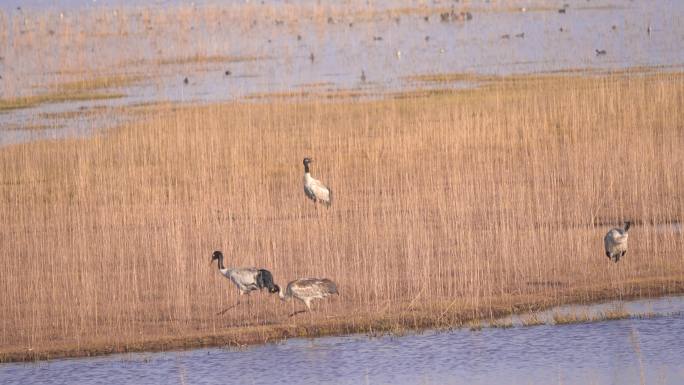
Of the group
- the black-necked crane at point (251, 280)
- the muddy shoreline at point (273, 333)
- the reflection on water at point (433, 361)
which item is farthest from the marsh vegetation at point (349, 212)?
the reflection on water at point (433, 361)

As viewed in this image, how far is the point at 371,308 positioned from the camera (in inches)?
619

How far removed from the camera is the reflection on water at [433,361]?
43.8 feet

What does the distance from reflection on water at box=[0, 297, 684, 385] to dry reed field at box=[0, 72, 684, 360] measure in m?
0.45

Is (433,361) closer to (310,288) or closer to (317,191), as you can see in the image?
(310,288)

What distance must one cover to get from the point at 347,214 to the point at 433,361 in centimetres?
784

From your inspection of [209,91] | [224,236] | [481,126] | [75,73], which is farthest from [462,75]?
[224,236]

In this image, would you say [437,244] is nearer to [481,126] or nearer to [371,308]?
[371,308]

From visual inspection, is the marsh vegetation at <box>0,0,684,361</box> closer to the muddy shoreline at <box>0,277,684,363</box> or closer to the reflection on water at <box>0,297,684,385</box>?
the muddy shoreline at <box>0,277,684,363</box>

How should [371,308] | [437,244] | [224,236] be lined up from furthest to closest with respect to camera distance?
[224,236]
[437,244]
[371,308]

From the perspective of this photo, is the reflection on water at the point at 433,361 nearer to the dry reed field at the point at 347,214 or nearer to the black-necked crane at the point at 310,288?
the dry reed field at the point at 347,214

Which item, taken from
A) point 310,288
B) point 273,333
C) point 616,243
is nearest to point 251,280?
point 310,288

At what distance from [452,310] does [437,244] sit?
3574 millimetres

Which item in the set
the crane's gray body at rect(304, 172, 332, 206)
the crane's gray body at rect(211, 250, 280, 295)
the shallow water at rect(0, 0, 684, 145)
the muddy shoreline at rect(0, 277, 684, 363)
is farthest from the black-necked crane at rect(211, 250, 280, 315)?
the shallow water at rect(0, 0, 684, 145)

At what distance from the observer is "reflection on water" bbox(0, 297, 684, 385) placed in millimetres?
13336
